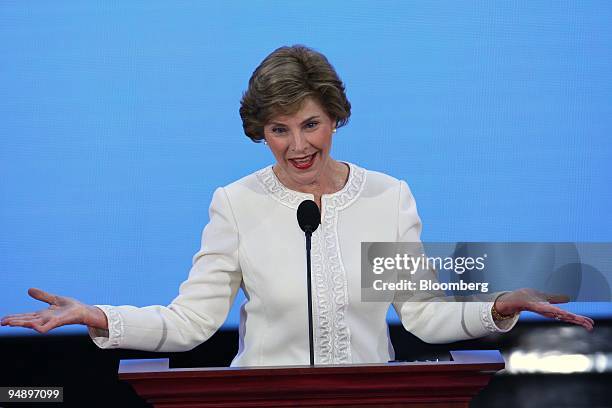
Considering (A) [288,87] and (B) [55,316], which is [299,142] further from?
(B) [55,316]

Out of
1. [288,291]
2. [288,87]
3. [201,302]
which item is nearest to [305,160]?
[288,87]

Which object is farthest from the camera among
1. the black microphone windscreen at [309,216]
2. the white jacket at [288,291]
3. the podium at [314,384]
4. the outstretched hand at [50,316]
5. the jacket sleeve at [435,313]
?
the white jacket at [288,291]

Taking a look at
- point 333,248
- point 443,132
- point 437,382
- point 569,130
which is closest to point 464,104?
point 443,132

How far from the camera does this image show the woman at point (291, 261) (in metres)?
2.83

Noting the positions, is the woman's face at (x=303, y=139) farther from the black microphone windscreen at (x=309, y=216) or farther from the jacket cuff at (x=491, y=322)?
the jacket cuff at (x=491, y=322)

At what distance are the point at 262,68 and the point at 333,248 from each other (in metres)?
0.52

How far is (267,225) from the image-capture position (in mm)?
2951

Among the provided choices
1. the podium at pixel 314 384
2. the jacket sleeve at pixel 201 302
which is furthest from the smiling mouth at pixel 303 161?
the podium at pixel 314 384

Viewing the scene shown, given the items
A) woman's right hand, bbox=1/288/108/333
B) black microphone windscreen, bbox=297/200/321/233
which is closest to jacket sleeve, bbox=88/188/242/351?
woman's right hand, bbox=1/288/108/333

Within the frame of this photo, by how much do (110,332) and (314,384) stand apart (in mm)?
621

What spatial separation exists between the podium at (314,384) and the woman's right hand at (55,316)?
28cm

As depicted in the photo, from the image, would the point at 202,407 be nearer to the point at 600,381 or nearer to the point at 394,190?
the point at 394,190

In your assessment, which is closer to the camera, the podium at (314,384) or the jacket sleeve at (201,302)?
the podium at (314,384)

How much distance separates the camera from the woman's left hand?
99.3 inches
